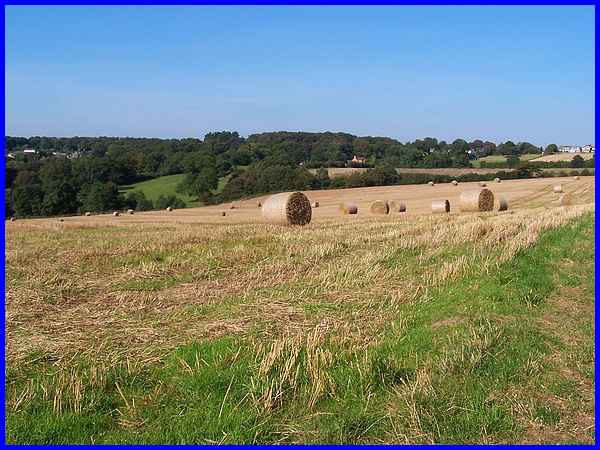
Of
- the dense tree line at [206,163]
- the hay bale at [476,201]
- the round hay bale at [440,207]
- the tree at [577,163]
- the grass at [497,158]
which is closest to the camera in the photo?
the hay bale at [476,201]

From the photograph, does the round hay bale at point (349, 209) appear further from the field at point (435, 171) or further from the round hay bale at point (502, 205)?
the field at point (435, 171)

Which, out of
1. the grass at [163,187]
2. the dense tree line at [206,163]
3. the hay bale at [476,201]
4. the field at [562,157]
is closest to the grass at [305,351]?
the hay bale at [476,201]

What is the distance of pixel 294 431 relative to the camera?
4.75 meters

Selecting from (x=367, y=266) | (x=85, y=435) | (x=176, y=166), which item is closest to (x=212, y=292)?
(x=367, y=266)

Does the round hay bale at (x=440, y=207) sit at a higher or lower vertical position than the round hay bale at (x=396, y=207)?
higher

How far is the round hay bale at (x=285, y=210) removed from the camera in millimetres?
24234

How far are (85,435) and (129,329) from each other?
2.66 metres

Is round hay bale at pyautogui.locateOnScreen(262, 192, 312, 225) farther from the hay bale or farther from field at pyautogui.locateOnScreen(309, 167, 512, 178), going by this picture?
Result: field at pyautogui.locateOnScreen(309, 167, 512, 178)

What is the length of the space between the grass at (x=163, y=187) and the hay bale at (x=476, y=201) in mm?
40986

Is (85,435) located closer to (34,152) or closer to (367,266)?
(367,266)

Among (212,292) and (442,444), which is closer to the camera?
(442,444)

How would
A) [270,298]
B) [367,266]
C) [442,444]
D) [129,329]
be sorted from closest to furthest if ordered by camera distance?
[442,444]
[129,329]
[270,298]
[367,266]

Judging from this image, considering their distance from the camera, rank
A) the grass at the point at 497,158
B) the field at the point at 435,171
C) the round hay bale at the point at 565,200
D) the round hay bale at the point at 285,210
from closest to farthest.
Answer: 1. the round hay bale at the point at 285,210
2. the round hay bale at the point at 565,200
3. the field at the point at 435,171
4. the grass at the point at 497,158

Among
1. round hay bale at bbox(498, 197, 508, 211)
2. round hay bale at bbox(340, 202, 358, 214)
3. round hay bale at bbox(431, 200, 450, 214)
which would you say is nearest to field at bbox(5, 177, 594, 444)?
round hay bale at bbox(431, 200, 450, 214)
